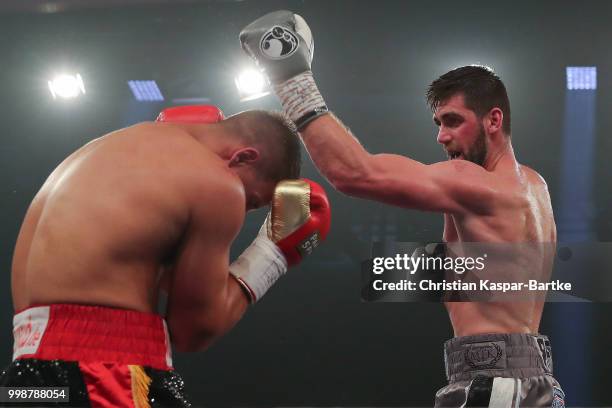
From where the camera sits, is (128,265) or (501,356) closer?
(128,265)

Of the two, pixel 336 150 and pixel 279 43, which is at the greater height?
pixel 279 43

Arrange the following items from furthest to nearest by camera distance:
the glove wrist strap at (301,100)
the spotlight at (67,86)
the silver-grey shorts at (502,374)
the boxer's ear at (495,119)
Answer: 1. the spotlight at (67,86)
2. the boxer's ear at (495,119)
3. the glove wrist strap at (301,100)
4. the silver-grey shorts at (502,374)

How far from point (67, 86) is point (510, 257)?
178 inches

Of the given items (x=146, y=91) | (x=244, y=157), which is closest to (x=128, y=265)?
(x=244, y=157)

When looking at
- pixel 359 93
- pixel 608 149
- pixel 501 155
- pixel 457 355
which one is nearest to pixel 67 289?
pixel 457 355

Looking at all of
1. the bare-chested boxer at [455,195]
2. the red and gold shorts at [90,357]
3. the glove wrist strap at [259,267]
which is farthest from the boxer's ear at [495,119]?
the red and gold shorts at [90,357]

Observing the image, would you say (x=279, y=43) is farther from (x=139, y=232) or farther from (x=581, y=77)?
(x=581, y=77)

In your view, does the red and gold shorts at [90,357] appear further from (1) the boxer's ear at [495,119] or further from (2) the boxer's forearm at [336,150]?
(1) the boxer's ear at [495,119]

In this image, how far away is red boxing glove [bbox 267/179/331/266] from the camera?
5.81 feet

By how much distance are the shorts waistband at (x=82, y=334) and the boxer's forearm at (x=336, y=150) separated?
2.93 feet

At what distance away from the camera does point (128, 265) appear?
1390mm

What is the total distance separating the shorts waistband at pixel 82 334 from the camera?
52.2 inches

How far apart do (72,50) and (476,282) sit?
4.32 meters

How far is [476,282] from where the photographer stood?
215 centimetres
